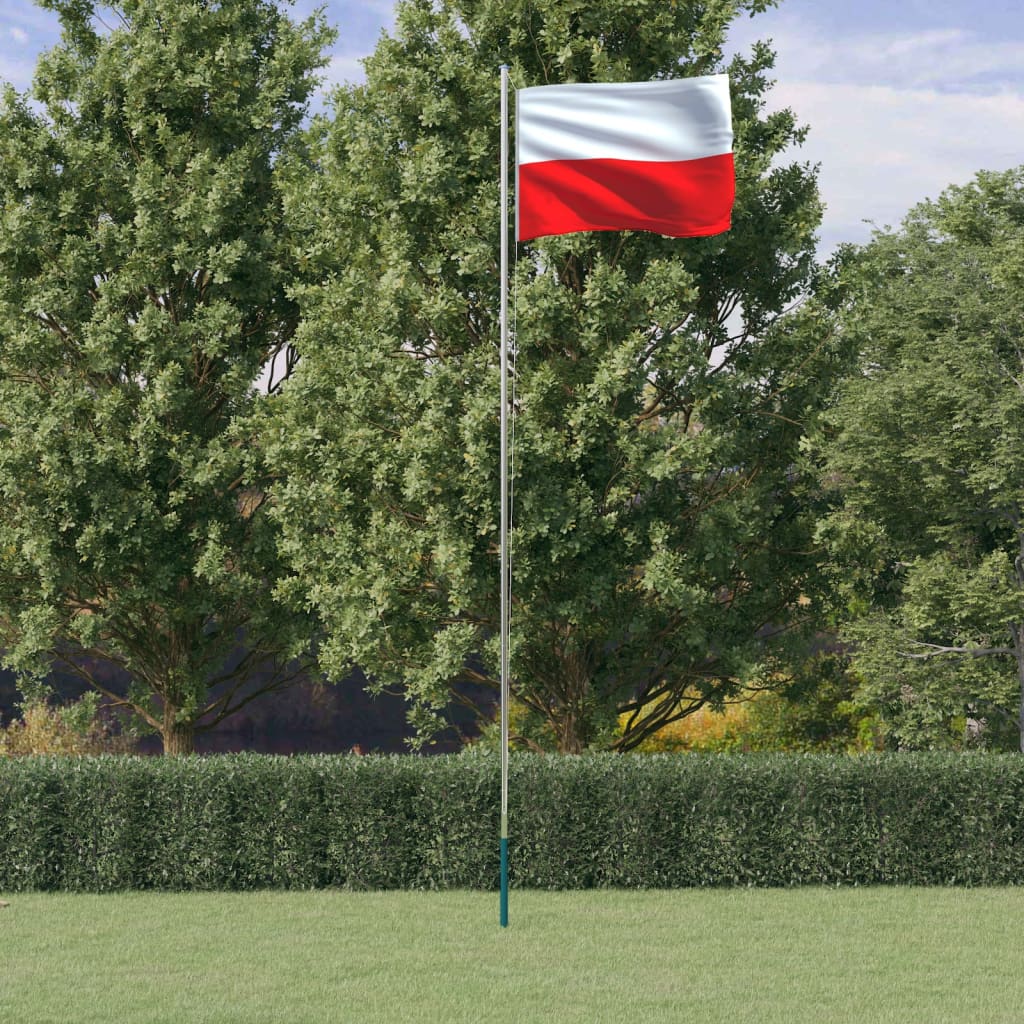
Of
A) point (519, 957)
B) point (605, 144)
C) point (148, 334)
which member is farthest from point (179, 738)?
point (605, 144)

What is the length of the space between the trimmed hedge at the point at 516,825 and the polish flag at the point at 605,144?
508cm

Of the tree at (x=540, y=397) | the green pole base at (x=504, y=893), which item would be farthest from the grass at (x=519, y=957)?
the tree at (x=540, y=397)

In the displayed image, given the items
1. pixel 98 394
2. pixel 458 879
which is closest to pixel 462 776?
pixel 458 879

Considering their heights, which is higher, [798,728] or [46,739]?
[798,728]

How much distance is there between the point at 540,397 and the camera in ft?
42.9

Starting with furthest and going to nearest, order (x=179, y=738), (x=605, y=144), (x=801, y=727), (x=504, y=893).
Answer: (x=801, y=727) → (x=179, y=738) → (x=605, y=144) → (x=504, y=893)

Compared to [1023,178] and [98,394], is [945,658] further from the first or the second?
[98,394]

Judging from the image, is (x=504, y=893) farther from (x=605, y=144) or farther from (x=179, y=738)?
(x=179, y=738)

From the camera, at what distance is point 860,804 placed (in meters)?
12.6

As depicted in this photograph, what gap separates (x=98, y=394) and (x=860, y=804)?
10191 millimetres

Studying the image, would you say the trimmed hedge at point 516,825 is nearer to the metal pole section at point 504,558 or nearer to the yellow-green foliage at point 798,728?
the metal pole section at point 504,558

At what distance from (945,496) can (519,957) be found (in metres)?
10.0

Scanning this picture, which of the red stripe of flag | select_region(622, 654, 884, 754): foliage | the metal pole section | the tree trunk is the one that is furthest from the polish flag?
select_region(622, 654, 884, 754): foliage

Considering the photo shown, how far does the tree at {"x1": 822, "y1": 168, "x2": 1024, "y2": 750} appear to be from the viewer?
1666 centimetres
